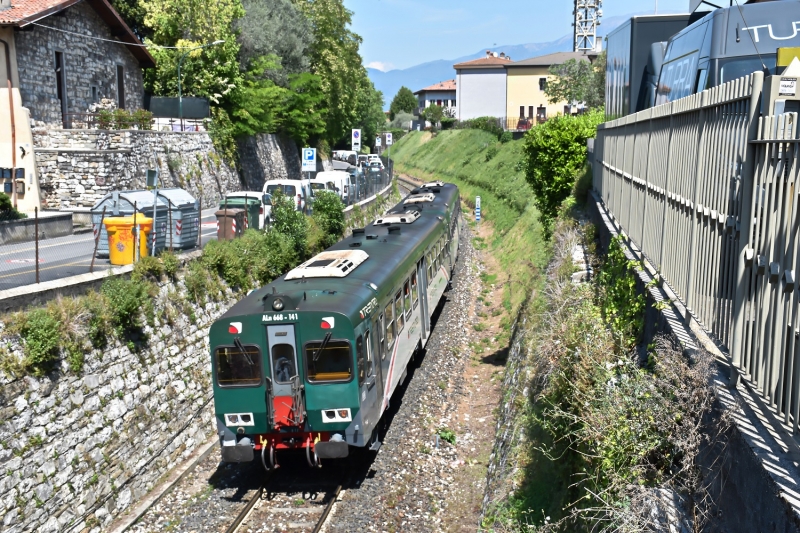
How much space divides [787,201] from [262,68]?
37.8m

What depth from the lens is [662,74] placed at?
1401cm

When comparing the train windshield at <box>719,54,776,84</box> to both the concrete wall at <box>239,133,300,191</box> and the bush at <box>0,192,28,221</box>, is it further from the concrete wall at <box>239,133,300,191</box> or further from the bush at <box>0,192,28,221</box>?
the concrete wall at <box>239,133,300,191</box>

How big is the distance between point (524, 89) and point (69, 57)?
51.8 m

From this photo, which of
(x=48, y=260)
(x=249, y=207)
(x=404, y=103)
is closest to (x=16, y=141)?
(x=249, y=207)

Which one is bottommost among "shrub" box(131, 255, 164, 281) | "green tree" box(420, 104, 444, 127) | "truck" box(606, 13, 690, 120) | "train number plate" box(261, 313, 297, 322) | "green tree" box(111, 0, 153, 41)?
"train number plate" box(261, 313, 297, 322)

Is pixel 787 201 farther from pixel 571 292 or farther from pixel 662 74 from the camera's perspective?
pixel 662 74

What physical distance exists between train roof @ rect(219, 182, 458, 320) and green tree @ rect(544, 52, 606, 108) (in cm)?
3038

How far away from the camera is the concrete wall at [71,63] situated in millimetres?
25078

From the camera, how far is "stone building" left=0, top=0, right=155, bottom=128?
24.8 metres

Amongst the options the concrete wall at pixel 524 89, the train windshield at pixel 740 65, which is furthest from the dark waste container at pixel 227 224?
the concrete wall at pixel 524 89

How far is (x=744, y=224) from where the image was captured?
5031 millimetres

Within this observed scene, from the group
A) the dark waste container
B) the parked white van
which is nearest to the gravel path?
the dark waste container

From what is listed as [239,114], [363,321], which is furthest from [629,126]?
[239,114]

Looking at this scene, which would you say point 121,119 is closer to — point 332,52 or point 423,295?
point 423,295
